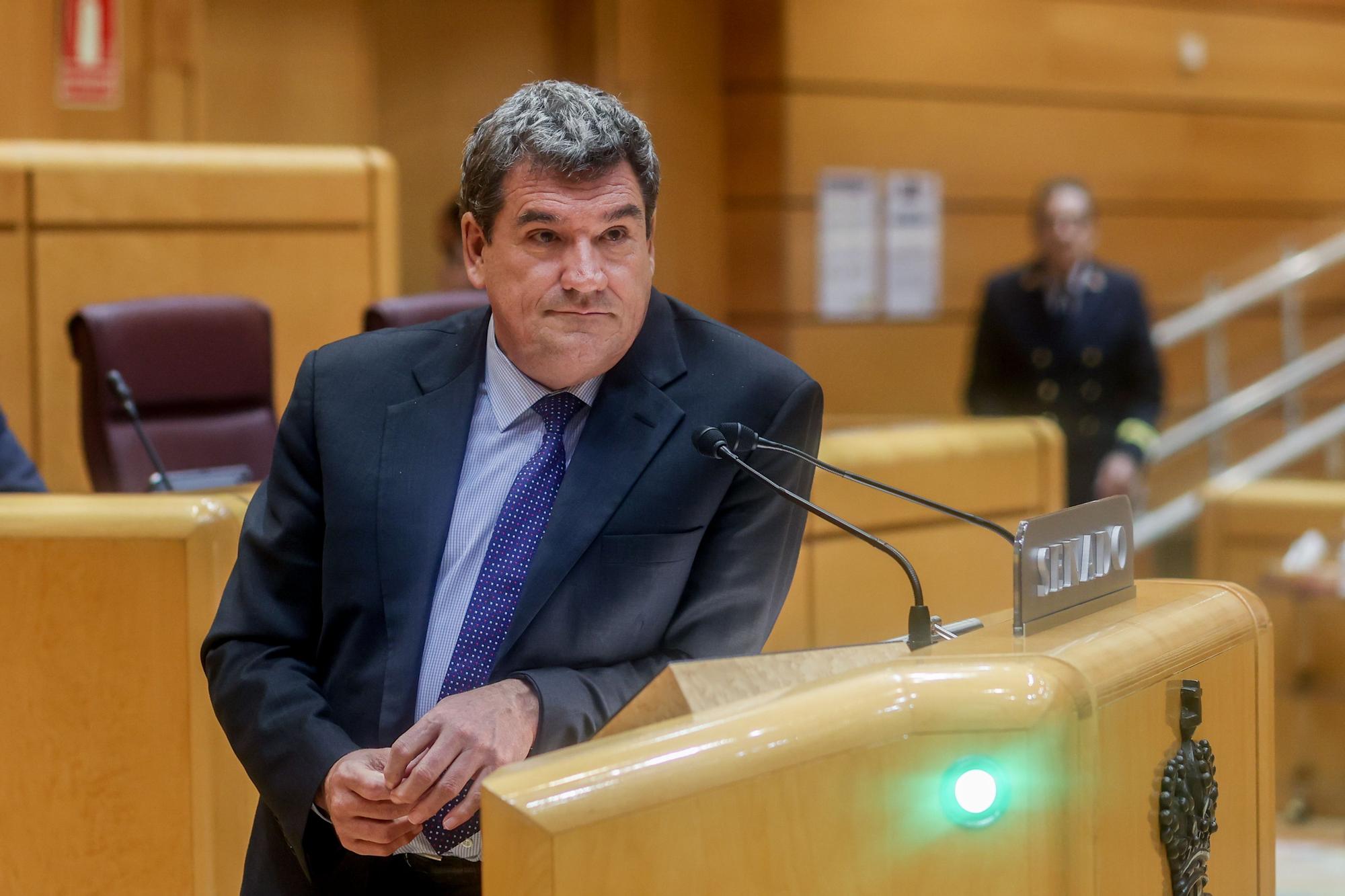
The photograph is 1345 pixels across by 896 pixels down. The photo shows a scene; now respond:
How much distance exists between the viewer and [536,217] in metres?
1.45

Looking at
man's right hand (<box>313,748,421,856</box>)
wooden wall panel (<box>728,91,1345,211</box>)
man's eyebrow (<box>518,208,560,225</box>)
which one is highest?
wooden wall panel (<box>728,91,1345,211</box>)

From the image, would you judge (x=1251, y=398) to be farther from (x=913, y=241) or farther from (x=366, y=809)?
(x=366, y=809)

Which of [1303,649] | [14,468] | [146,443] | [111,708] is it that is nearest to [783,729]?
[111,708]

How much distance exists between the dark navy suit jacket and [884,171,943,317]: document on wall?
481 centimetres

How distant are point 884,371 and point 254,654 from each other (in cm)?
503

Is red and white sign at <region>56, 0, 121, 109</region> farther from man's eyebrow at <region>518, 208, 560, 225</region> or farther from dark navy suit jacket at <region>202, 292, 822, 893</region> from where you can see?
man's eyebrow at <region>518, 208, 560, 225</region>

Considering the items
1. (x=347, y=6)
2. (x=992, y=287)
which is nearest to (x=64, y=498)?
(x=992, y=287)

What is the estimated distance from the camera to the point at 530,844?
0.99 metres

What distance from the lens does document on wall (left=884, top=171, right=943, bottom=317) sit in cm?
627

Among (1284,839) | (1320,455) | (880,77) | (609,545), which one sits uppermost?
(880,77)

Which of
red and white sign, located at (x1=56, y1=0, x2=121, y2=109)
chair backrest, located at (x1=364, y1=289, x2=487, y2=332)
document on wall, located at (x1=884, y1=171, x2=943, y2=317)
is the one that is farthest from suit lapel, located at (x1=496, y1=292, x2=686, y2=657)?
document on wall, located at (x1=884, y1=171, x2=943, y2=317)

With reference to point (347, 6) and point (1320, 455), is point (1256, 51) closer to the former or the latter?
point (1320, 455)

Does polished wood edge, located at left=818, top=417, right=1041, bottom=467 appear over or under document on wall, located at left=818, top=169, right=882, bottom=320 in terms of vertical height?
under

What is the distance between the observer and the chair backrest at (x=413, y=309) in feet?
10.7
